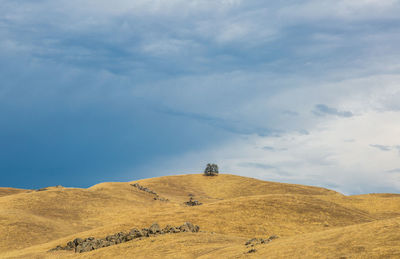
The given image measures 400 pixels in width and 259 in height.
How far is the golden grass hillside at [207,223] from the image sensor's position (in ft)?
59.5

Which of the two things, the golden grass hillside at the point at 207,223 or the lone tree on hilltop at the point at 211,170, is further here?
the lone tree on hilltop at the point at 211,170

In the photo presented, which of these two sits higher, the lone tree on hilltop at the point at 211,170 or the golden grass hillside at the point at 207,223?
the lone tree on hilltop at the point at 211,170

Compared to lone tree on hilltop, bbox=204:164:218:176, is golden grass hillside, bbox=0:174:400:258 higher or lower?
lower

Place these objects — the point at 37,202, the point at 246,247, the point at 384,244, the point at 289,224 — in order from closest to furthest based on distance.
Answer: the point at 384,244, the point at 246,247, the point at 289,224, the point at 37,202

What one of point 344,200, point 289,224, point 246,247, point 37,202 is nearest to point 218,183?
point 344,200

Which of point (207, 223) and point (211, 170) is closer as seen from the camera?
point (207, 223)

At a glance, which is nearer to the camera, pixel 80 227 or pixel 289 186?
pixel 80 227

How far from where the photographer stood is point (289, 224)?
3947 centimetres

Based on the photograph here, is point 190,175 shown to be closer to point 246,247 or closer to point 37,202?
point 37,202

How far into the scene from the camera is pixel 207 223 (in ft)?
122

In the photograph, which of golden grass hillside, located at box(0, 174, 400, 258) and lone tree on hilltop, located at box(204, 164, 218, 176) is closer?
golden grass hillside, located at box(0, 174, 400, 258)

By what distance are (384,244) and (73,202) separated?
52277 millimetres

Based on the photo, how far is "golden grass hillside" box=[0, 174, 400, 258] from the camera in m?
18.1

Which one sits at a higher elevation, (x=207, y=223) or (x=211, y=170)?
(x=211, y=170)
